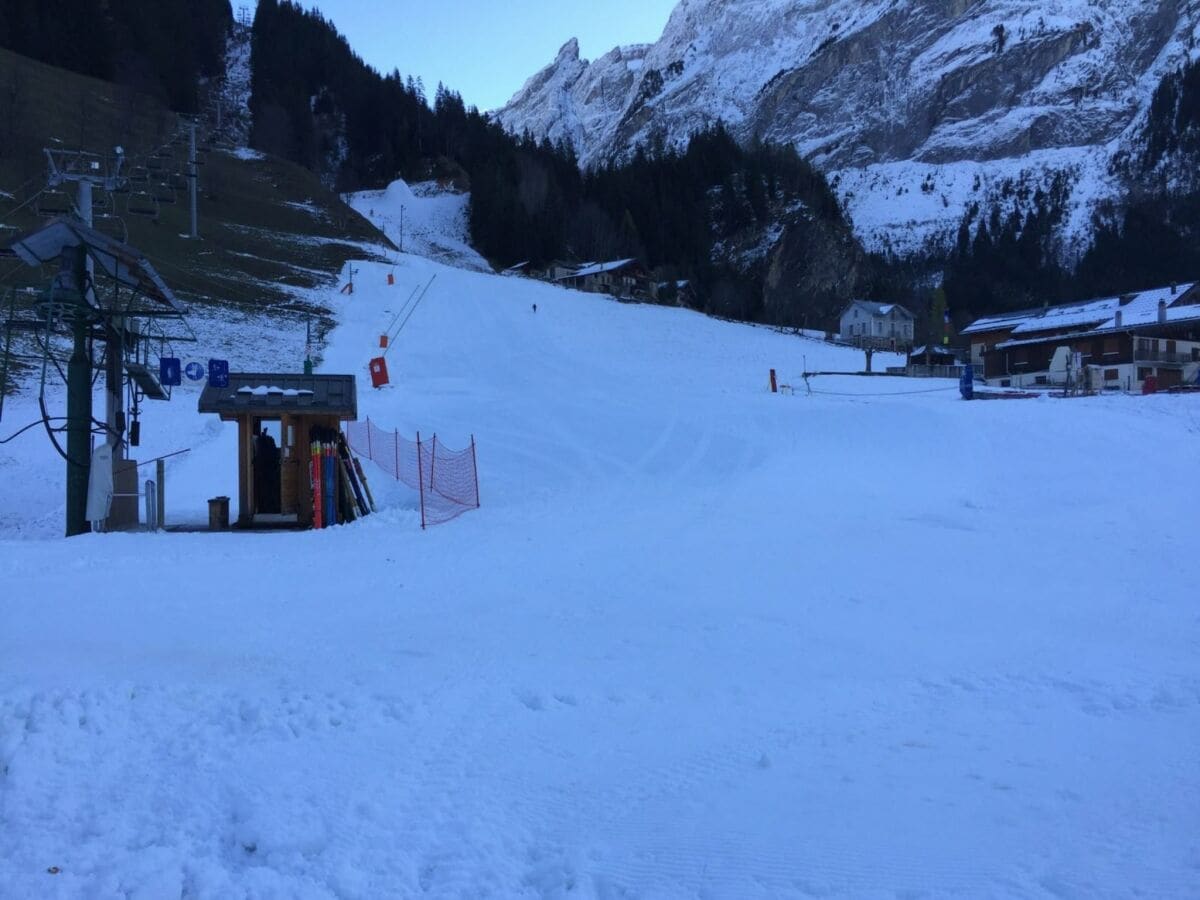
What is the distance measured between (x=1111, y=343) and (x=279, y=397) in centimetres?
5131

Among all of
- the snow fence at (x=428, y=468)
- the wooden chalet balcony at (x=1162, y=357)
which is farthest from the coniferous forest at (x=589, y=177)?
the snow fence at (x=428, y=468)

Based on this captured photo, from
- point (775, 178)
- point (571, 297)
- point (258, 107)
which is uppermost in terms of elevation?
point (258, 107)

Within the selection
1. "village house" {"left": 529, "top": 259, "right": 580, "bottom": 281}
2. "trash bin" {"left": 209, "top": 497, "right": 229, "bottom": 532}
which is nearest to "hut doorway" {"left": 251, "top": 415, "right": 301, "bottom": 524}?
"trash bin" {"left": 209, "top": 497, "right": 229, "bottom": 532}

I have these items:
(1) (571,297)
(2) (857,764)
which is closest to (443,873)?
(2) (857,764)

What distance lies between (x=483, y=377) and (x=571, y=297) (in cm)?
2925

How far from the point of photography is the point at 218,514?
1391 cm

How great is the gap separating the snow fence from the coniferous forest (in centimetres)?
6318

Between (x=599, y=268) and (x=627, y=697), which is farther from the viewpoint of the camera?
(x=599, y=268)

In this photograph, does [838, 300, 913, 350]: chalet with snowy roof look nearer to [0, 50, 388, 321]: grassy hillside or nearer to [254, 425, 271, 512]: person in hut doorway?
[0, 50, 388, 321]: grassy hillside

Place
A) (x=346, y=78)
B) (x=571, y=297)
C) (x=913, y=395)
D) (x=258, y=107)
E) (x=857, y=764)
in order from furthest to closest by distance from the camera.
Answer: (x=346, y=78), (x=258, y=107), (x=571, y=297), (x=913, y=395), (x=857, y=764)

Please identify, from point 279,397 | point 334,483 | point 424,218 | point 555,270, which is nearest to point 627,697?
point 334,483

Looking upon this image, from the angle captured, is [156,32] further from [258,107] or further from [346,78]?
[346,78]

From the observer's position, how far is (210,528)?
1391cm

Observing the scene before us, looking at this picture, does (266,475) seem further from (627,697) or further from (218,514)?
(627,697)
